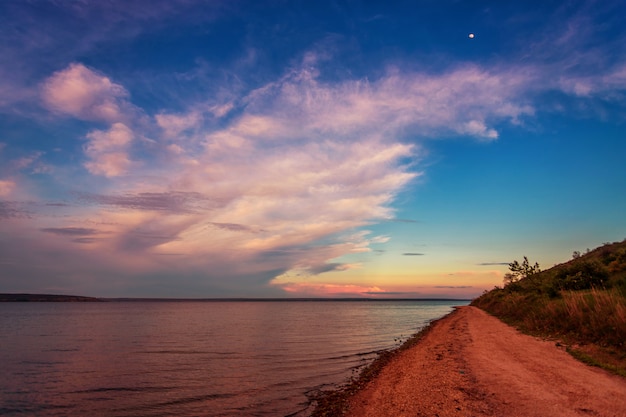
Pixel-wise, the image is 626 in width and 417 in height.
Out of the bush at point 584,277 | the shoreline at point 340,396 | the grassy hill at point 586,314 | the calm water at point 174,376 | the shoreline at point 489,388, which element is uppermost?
the bush at point 584,277

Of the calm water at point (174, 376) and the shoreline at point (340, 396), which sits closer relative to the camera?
the shoreline at point (340, 396)

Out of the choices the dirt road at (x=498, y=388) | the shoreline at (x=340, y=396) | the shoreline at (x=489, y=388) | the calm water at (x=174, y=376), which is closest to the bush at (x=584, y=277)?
the shoreline at (x=489, y=388)

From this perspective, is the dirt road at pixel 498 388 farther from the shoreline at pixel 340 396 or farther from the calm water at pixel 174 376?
the calm water at pixel 174 376

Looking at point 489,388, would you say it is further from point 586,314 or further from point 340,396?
point 586,314

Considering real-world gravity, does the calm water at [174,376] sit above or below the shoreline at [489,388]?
below

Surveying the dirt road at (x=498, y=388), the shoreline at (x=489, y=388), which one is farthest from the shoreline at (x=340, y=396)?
the dirt road at (x=498, y=388)

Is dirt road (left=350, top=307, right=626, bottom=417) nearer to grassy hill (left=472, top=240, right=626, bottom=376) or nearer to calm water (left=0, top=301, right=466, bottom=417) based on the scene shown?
grassy hill (left=472, top=240, right=626, bottom=376)

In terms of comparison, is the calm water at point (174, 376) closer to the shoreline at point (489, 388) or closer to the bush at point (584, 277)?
the shoreline at point (489, 388)

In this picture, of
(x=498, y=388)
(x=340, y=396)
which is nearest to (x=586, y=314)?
(x=498, y=388)

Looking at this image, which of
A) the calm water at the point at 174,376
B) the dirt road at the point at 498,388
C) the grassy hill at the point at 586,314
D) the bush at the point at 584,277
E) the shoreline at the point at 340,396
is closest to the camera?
the dirt road at the point at 498,388

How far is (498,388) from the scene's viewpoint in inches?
462

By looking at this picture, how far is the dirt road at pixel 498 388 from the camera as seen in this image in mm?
9781

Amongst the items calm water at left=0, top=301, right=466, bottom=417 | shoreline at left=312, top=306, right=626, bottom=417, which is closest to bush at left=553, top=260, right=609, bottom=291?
shoreline at left=312, top=306, right=626, bottom=417

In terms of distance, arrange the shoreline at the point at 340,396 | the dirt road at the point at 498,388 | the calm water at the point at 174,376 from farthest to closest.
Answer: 1. the calm water at the point at 174,376
2. the shoreline at the point at 340,396
3. the dirt road at the point at 498,388
